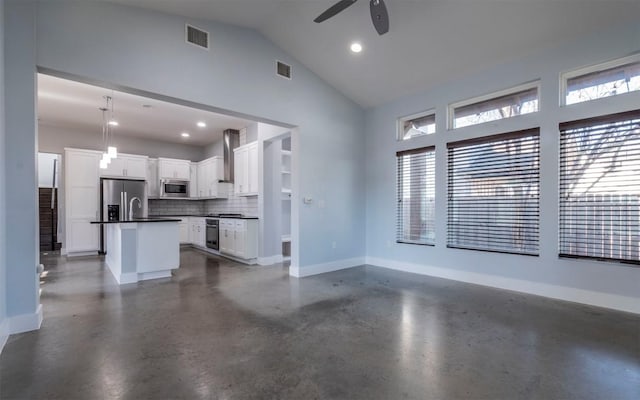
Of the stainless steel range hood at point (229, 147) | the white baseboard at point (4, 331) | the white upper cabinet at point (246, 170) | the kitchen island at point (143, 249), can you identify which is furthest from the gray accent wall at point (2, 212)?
the stainless steel range hood at point (229, 147)

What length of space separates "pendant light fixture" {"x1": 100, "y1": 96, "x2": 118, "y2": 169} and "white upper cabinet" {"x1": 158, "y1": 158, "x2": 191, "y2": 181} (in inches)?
52.6

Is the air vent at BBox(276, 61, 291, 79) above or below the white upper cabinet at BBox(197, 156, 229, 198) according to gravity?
above

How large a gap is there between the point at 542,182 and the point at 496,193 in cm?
59

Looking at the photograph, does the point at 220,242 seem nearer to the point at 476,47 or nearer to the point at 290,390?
the point at 290,390

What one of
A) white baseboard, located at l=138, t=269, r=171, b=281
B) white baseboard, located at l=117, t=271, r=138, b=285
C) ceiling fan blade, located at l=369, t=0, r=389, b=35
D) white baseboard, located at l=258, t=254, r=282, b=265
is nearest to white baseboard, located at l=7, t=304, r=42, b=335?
white baseboard, located at l=117, t=271, r=138, b=285

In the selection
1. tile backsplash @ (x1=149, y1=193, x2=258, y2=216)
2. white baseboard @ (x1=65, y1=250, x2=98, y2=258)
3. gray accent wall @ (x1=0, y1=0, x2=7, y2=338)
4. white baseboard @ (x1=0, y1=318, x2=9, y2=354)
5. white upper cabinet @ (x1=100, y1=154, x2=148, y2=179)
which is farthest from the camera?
white upper cabinet @ (x1=100, y1=154, x2=148, y2=179)

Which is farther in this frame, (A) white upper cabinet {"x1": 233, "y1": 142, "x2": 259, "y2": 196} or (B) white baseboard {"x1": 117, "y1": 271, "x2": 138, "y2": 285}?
(A) white upper cabinet {"x1": 233, "y1": 142, "x2": 259, "y2": 196}

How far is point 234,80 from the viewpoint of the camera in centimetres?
422

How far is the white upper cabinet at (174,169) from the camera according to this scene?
27.8 feet

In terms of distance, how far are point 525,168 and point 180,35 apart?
4.88m

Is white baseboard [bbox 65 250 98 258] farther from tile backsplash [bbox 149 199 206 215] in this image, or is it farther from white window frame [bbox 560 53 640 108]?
white window frame [bbox 560 53 640 108]

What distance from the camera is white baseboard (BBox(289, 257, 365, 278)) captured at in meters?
5.05

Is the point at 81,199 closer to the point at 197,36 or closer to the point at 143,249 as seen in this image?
the point at 143,249

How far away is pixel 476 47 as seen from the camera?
401 centimetres
